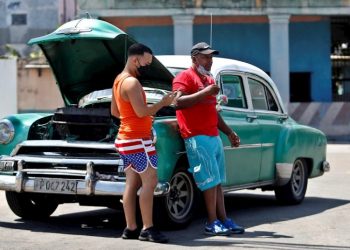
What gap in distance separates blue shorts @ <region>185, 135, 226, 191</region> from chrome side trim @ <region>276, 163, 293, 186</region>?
7.27 feet

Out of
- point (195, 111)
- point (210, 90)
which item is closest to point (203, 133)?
point (195, 111)

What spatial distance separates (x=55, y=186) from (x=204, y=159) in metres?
1.46

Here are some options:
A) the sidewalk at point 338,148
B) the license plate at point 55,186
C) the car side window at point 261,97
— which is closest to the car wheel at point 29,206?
the license plate at point 55,186

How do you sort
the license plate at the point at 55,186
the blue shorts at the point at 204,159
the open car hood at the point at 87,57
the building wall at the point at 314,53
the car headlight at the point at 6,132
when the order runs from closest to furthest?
the license plate at the point at 55,186
the blue shorts at the point at 204,159
the open car hood at the point at 87,57
the car headlight at the point at 6,132
the building wall at the point at 314,53

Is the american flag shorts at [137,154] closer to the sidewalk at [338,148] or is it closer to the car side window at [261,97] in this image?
the car side window at [261,97]

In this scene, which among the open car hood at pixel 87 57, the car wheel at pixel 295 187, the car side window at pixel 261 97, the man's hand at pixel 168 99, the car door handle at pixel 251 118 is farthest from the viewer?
the car wheel at pixel 295 187

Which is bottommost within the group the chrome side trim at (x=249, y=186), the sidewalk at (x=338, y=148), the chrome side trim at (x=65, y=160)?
the sidewalk at (x=338, y=148)

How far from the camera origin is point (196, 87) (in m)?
8.42

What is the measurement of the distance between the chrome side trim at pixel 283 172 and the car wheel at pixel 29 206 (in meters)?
2.73

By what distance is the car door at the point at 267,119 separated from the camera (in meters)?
10.3

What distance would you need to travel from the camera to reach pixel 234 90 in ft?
32.9

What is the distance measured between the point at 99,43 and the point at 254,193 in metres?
4.61

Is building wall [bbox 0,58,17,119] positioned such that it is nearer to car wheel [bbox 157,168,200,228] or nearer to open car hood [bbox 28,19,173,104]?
open car hood [bbox 28,19,173,104]

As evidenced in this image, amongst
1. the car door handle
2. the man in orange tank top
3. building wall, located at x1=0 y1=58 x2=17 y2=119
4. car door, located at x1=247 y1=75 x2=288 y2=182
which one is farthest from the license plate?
building wall, located at x1=0 y1=58 x2=17 y2=119
